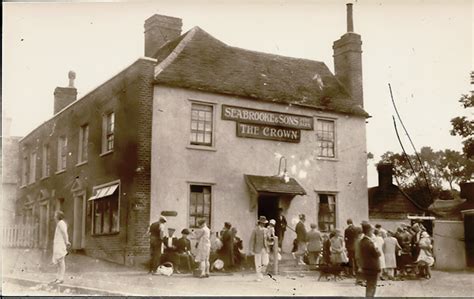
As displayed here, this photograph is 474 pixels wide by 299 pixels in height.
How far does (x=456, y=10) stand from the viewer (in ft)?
37.2

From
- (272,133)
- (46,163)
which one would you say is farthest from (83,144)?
(272,133)

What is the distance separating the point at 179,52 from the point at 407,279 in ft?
22.1

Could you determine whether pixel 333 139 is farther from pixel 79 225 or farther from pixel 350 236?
pixel 79 225

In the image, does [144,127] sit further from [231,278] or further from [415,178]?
[415,178]

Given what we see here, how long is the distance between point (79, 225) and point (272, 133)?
166 inches

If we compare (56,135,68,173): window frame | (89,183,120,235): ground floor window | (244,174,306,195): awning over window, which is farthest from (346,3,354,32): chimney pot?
(56,135,68,173): window frame

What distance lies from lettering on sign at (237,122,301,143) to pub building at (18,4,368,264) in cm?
2

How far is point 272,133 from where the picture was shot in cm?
1262

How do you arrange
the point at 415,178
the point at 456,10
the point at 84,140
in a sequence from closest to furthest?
1. the point at 456,10
2. the point at 415,178
3. the point at 84,140

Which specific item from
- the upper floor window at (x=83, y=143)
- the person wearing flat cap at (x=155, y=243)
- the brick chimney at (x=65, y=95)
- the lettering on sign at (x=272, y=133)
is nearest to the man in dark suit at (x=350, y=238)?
the lettering on sign at (x=272, y=133)

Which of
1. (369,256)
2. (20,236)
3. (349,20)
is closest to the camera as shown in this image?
(369,256)

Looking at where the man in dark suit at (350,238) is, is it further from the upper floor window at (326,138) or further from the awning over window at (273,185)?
the upper floor window at (326,138)

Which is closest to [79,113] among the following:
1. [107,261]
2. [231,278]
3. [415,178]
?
[107,261]

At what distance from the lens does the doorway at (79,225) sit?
1220 centimetres
